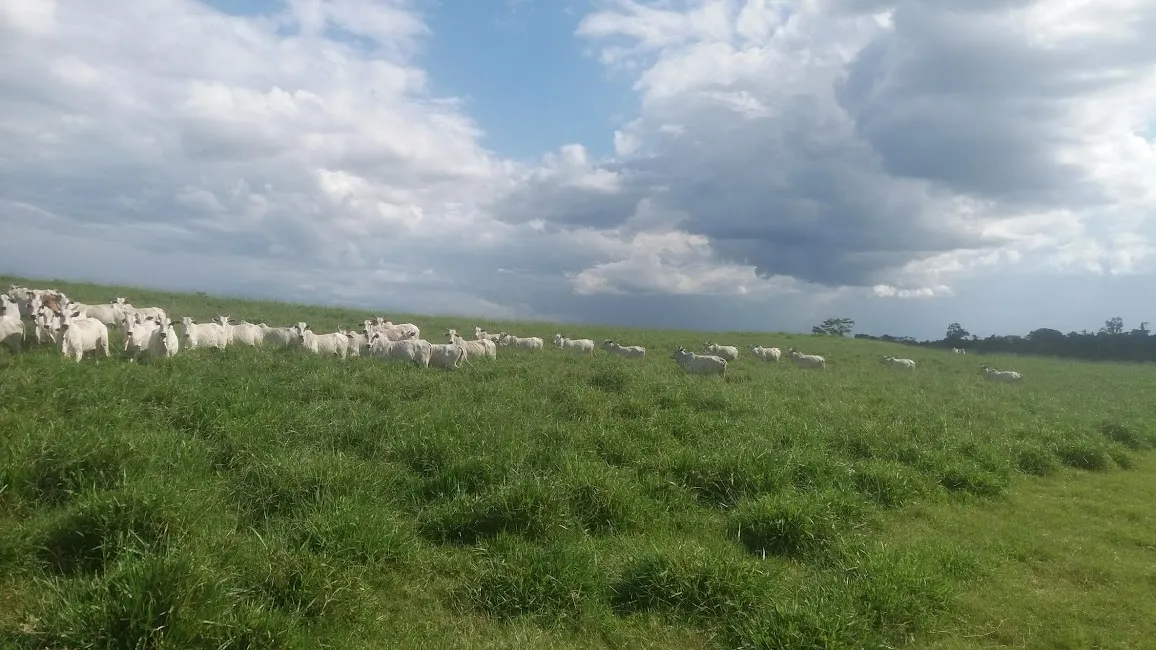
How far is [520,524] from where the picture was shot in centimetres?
732

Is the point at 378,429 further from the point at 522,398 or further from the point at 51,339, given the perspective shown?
the point at 51,339

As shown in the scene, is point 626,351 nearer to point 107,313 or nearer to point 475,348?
point 475,348

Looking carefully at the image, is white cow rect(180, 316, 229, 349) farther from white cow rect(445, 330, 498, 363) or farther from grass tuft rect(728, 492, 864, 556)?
grass tuft rect(728, 492, 864, 556)

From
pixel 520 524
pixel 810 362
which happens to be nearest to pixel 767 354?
pixel 810 362

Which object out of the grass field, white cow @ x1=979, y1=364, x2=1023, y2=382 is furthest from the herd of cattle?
white cow @ x1=979, y1=364, x2=1023, y2=382

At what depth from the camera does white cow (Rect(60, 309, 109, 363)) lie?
45.7 feet

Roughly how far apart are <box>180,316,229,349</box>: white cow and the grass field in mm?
4839

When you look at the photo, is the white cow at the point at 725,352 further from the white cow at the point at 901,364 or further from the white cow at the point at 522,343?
the white cow at the point at 901,364

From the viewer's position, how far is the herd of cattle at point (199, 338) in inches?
590

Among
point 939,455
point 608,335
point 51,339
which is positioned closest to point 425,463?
point 939,455

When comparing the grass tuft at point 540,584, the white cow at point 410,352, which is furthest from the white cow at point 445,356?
the grass tuft at point 540,584

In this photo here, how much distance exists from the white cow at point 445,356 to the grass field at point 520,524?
4.95 meters

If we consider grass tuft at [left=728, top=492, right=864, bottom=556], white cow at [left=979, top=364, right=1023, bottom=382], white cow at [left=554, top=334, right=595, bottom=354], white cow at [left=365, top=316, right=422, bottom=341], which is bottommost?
grass tuft at [left=728, top=492, right=864, bottom=556]

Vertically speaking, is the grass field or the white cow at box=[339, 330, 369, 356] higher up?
the white cow at box=[339, 330, 369, 356]
